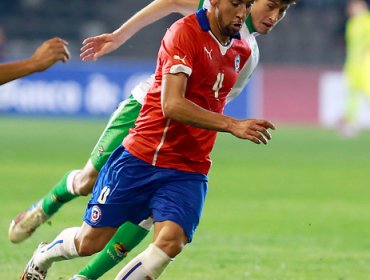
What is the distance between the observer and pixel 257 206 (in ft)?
40.4

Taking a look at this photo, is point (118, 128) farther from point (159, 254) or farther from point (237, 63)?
point (159, 254)

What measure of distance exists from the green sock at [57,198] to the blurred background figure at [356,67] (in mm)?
16045

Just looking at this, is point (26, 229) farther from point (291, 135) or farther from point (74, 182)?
point (291, 135)

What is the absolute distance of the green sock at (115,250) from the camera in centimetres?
682

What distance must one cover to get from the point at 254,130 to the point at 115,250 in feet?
5.39

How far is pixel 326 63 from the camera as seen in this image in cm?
2872

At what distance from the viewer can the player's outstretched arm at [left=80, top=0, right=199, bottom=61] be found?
7.29 meters

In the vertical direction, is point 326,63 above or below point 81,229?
below

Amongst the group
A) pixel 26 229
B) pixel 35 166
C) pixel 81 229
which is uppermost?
pixel 81 229

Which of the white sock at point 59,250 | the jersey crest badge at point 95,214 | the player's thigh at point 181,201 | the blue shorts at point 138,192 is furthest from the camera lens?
the white sock at point 59,250

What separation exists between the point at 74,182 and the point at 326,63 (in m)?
21.4

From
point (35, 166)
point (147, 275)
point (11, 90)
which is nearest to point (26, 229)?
point (147, 275)

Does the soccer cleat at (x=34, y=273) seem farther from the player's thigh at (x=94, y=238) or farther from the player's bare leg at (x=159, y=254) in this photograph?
the player's bare leg at (x=159, y=254)

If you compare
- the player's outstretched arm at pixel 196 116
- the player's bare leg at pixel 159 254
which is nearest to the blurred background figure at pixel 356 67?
the player's bare leg at pixel 159 254
